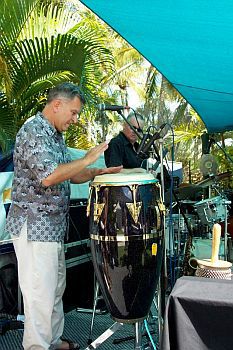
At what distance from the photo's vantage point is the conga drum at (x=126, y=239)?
223 cm

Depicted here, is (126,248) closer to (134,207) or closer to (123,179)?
(134,207)

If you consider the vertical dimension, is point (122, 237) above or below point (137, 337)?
above

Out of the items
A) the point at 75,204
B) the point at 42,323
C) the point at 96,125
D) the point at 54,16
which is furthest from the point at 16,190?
the point at 96,125

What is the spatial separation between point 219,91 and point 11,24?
192cm

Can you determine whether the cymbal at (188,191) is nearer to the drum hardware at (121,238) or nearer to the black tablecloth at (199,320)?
the drum hardware at (121,238)

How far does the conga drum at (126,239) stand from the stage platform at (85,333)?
19.9 inches

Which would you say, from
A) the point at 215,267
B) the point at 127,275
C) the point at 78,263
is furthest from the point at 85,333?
the point at 215,267

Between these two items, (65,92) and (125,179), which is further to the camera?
(65,92)

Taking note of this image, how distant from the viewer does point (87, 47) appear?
416 centimetres

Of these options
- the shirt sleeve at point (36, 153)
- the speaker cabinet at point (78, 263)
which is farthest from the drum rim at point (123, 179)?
the speaker cabinet at point (78, 263)

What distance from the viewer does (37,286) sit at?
2.38 metres

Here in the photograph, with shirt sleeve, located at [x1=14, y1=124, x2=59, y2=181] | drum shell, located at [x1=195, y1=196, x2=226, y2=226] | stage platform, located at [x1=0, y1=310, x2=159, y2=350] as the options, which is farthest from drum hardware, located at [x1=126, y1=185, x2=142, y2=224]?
drum shell, located at [x1=195, y1=196, x2=226, y2=226]

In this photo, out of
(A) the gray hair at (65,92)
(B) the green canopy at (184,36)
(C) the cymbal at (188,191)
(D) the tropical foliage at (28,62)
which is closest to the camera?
(A) the gray hair at (65,92)

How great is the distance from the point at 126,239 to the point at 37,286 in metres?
0.56
